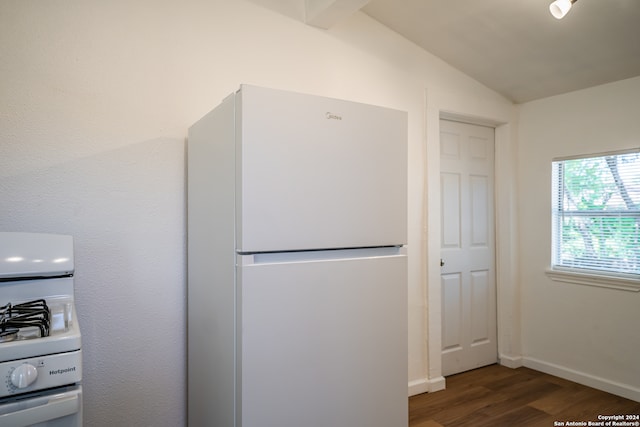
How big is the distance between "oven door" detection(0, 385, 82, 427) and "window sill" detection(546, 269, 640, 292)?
318cm

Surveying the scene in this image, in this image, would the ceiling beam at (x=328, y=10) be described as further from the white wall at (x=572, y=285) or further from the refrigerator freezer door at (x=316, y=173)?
the white wall at (x=572, y=285)

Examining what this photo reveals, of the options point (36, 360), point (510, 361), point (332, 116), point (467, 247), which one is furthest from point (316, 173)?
point (510, 361)

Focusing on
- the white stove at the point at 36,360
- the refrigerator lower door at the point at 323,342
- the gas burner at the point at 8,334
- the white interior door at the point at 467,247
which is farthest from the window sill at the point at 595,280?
the gas burner at the point at 8,334

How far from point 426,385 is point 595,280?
1448mm

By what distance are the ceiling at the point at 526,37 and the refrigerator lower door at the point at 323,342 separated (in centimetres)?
160

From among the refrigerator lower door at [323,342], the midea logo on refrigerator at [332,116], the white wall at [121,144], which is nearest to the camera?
the refrigerator lower door at [323,342]

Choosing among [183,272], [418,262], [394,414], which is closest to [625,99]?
[418,262]

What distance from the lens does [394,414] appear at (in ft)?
5.14

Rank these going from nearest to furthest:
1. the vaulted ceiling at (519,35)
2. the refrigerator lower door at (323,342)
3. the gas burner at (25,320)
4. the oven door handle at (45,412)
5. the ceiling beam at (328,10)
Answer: the oven door handle at (45,412), the gas burner at (25,320), the refrigerator lower door at (323,342), the ceiling beam at (328,10), the vaulted ceiling at (519,35)

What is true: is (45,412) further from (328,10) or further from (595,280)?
(595,280)

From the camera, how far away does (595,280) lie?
2.81m

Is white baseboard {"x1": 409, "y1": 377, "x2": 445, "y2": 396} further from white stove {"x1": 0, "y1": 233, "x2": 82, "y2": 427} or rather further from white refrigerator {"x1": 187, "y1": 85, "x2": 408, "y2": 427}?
white stove {"x1": 0, "y1": 233, "x2": 82, "y2": 427}

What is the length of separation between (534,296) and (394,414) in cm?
220

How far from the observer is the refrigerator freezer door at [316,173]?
1269 millimetres
